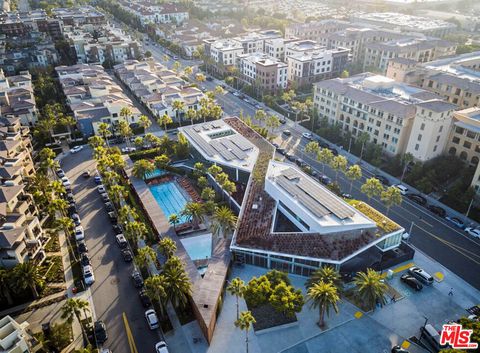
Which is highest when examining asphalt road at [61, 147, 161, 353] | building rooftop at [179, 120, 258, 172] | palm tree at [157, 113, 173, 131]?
building rooftop at [179, 120, 258, 172]

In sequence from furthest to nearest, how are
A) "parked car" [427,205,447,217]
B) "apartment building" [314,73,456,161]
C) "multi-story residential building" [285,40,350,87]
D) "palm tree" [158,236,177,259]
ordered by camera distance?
"multi-story residential building" [285,40,350,87] → "apartment building" [314,73,456,161] → "parked car" [427,205,447,217] → "palm tree" [158,236,177,259]

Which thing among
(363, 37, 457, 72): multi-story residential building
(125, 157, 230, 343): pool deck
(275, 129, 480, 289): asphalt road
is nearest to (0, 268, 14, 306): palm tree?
(125, 157, 230, 343): pool deck

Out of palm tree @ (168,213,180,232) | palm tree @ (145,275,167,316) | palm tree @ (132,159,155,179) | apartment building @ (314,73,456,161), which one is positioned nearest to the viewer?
palm tree @ (145,275,167,316)

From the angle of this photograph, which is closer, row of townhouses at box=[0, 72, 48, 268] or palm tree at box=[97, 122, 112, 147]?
row of townhouses at box=[0, 72, 48, 268]

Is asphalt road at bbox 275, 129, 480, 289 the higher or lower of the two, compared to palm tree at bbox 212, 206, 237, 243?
lower

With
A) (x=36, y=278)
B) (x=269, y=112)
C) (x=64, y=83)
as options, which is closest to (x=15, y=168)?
(x=36, y=278)

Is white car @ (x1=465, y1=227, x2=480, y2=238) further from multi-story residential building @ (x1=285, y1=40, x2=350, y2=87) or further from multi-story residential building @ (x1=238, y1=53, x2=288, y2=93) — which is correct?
multi-story residential building @ (x1=285, y1=40, x2=350, y2=87)
